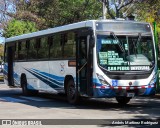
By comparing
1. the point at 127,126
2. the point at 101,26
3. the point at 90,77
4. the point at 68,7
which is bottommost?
the point at 127,126

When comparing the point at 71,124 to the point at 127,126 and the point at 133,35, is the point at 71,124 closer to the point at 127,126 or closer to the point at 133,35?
the point at 127,126

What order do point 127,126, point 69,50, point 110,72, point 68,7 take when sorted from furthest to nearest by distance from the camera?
point 68,7 < point 69,50 < point 110,72 < point 127,126

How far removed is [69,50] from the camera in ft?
51.8

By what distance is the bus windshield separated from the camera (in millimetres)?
13898

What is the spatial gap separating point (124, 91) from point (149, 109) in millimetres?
1066

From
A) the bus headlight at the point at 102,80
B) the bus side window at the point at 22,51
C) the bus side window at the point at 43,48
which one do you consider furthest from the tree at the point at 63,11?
the bus headlight at the point at 102,80

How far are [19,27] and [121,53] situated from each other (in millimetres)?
27431

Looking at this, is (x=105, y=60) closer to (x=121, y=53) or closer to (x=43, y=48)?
(x=121, y=53)

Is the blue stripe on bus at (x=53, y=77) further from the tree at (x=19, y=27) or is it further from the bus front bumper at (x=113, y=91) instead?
the tree at (x=19, y=27)

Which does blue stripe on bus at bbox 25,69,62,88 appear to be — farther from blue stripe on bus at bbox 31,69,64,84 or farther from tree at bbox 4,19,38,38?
tree at bbox 4,19,38,38

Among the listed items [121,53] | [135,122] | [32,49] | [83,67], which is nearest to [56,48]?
[83,67]

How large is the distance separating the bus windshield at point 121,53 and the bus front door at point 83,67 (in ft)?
2.08

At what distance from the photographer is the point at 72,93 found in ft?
51.5

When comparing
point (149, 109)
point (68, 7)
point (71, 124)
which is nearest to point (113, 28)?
point (149, 109)
